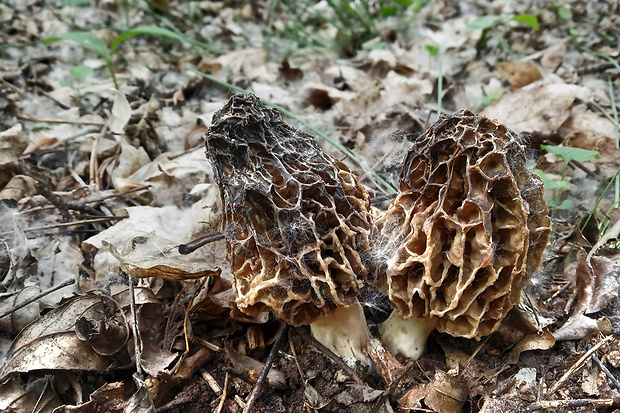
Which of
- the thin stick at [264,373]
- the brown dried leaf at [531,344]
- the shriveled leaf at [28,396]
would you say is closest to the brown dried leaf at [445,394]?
the brown dried leaf at [531,344]

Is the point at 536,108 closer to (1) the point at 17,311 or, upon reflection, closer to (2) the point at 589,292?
(2) the point at 589,292

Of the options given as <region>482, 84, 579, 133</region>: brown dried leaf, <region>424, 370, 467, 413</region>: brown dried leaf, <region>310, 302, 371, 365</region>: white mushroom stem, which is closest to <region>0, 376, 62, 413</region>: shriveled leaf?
<region>310, 302, 371, 365</region>: white mushroom stem

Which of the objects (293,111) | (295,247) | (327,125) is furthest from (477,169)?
(293,111)

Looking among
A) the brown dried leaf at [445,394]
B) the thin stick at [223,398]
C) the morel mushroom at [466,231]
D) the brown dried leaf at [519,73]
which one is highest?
the morel mushroom at [466,231]

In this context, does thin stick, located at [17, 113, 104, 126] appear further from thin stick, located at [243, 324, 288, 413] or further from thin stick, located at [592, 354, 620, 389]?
thin stick, located at [592, 354, 620, 389]

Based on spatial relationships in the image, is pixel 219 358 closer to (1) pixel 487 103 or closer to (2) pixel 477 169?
(2) pixel 477 169

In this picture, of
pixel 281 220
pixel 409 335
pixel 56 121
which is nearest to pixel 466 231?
pixel 409 335

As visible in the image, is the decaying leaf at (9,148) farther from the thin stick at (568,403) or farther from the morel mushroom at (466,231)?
the thin stick at (568,403)
